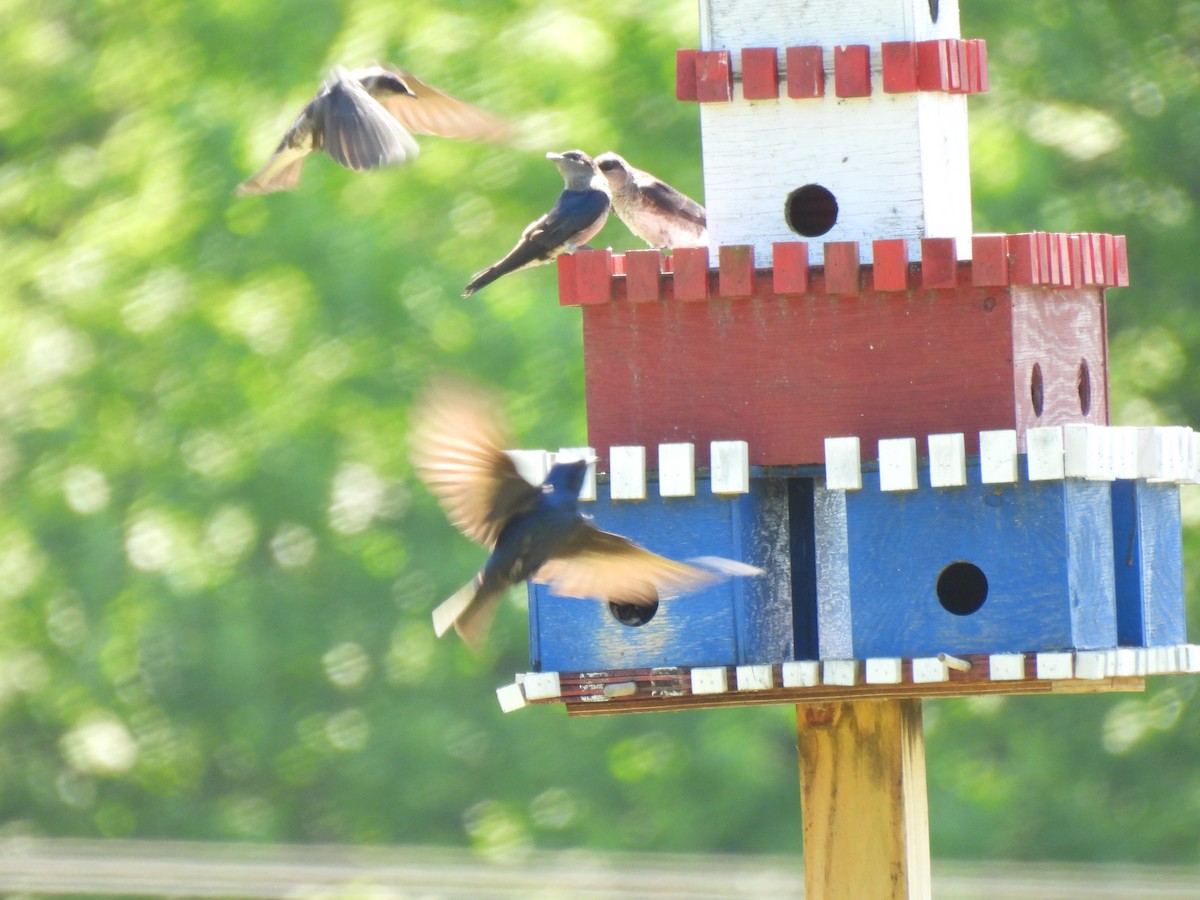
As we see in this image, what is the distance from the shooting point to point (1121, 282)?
426 cm

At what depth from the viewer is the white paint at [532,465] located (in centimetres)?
413

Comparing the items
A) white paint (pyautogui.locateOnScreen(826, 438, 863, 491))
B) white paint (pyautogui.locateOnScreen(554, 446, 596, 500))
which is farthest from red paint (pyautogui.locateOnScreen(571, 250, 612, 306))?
white paint (pyautogui.locateOnScreen(826, 438, 863, 491))

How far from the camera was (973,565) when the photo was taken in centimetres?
395

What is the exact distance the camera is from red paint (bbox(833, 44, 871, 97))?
404cm

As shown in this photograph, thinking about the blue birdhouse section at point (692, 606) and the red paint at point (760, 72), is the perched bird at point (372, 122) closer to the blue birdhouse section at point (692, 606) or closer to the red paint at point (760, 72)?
the red paint at point (760, 72)

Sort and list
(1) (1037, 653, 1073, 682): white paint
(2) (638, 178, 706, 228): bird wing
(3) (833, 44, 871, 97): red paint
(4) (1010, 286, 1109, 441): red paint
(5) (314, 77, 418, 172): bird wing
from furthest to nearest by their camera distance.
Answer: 1. (5) (314, 77, 418, 172): bird wing
2. (2) (638, 178, 706, 228): bird wing
3. (3) (833, 44, 871, 97): red paint
4. (4) (1010, 286, 1109, 441): red paint
5. (1) (1037, 653, 1073, 682): white paint

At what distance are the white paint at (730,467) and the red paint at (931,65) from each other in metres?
0.76

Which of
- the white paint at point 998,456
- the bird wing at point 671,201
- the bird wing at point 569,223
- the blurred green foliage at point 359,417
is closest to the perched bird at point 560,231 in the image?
the bird wing at point 569,223

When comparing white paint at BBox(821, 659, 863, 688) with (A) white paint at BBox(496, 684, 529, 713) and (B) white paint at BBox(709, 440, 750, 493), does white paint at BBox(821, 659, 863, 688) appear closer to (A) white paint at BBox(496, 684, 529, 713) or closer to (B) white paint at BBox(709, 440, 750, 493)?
(B) white paint at BBox(709, 440, 750, 493)

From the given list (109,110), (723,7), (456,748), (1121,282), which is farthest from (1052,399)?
(109,110)

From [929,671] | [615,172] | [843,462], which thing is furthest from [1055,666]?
[615,172]

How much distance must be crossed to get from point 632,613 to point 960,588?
0.61 metres

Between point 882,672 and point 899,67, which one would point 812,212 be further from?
point 882,672

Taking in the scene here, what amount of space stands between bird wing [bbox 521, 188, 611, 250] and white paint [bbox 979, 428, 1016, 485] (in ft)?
4.46
